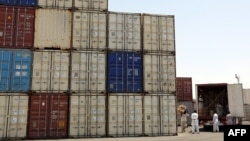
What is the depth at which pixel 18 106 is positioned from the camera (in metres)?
16.6

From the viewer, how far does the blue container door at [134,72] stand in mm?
18375

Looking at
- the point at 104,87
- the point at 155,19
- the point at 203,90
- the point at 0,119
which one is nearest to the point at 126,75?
the point at 104,87

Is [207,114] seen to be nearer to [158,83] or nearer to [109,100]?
[158,83]

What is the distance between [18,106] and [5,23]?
16.6ft

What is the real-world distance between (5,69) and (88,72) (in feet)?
15.9

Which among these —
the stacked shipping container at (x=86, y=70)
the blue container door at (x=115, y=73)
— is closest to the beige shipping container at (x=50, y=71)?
the stacked shipping container at (x=86, y=70)

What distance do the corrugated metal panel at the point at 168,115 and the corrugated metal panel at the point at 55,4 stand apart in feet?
27.9

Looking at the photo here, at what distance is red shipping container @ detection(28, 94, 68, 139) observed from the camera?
1669 centimetres

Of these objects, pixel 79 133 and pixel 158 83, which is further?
pixel 158 83

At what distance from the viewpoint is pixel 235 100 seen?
76.8 feet

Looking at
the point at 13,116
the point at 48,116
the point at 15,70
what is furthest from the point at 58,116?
the point at 15,70

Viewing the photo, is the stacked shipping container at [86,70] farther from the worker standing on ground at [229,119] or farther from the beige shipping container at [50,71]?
the worker standing on ground at [229,119]

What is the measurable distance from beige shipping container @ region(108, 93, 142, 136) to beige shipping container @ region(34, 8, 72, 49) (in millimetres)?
4673

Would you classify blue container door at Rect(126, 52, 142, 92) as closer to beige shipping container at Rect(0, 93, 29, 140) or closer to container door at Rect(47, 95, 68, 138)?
container door at Rect(47, 95, 68, 138)
